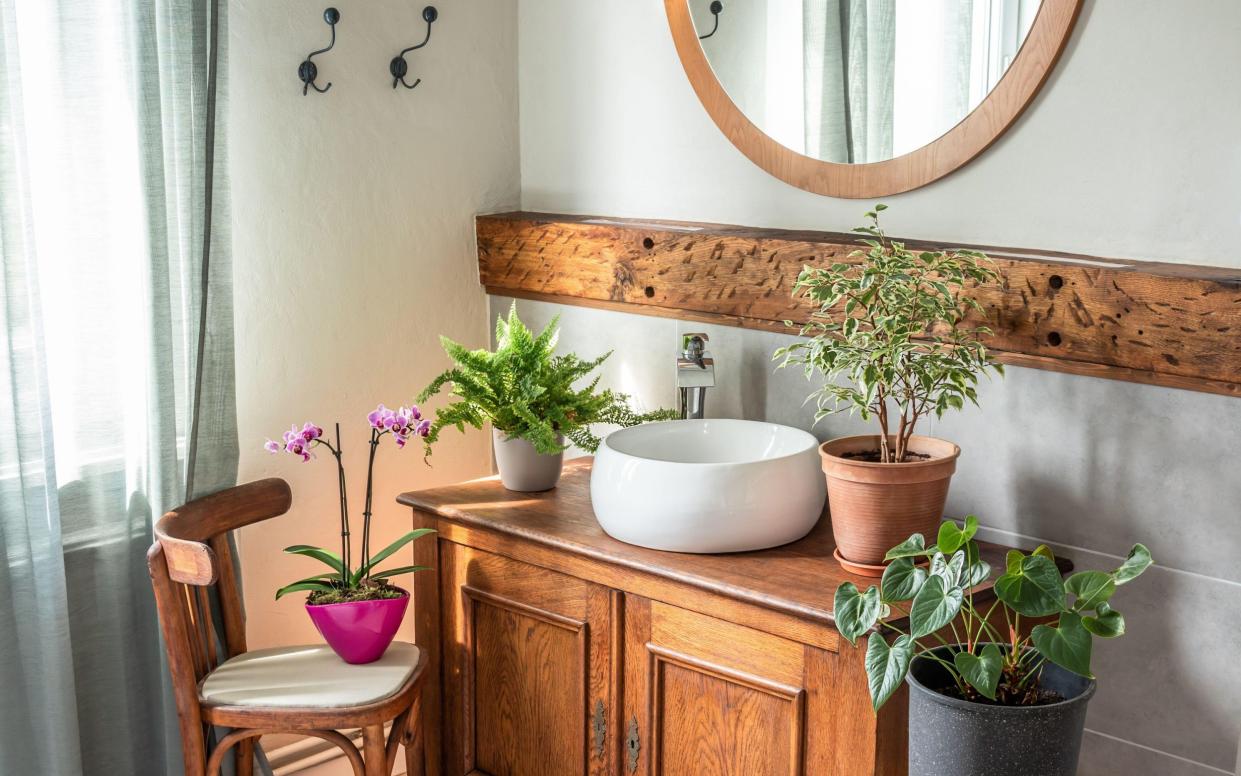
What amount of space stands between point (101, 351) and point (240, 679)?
55cm

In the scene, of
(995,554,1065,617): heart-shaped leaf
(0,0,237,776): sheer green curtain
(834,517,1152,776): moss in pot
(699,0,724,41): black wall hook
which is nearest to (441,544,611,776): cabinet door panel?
(0,0,237,776): sheer green curtain

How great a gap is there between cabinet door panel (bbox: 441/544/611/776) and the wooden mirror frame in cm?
76

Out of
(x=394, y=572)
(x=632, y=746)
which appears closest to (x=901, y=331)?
(x=632, y=746)

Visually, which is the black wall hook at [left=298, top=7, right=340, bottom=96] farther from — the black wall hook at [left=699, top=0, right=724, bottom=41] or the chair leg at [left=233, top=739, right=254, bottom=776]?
the chair leg at [left=233, top=739, right=254, bottom=776]

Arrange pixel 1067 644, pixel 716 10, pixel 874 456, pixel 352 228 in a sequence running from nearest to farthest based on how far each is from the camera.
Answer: pixel 1067 644 → pixel 874 456 → pixel 716 10 → pixel 352 228

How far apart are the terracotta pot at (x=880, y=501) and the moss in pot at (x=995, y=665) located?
0.23 m

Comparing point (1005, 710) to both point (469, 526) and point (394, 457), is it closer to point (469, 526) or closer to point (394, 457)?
point (469, 526)

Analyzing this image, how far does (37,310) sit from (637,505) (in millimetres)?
917

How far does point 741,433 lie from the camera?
2.00m

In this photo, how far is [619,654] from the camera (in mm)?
1812

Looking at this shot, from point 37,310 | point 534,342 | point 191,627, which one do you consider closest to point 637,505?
point 534,342

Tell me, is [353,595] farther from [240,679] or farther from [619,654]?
[619,654]

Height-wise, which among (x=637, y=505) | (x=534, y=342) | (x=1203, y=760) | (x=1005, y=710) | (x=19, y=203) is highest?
(x=19, y=203)

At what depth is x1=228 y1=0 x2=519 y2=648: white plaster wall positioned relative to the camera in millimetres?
2143
